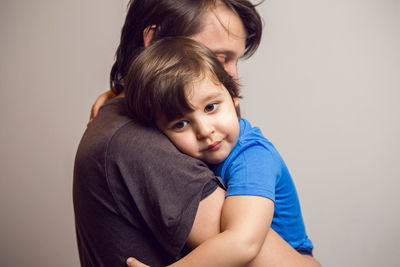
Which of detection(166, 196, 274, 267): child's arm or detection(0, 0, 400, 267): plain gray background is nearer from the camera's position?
detection(166, 196, 274, 267): child's arm

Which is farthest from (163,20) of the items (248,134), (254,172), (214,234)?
(214,234)

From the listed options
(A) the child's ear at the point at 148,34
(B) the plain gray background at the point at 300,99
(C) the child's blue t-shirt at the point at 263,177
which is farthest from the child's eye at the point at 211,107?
(B) the plain gray background at the point at 300,99

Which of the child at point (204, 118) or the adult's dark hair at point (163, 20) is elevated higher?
the adult's dark hair at point (163, 20)

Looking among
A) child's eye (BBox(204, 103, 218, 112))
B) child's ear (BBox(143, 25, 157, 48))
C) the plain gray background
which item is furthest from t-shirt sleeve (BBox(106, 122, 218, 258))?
the plain gray background

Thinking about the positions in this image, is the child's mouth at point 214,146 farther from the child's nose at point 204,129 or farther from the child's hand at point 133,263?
the child's hand at point 133,263

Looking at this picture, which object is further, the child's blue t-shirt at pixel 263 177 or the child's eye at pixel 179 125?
the child's eye at pixel 179 125

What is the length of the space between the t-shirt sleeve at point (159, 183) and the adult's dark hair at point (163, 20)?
51 centimetres

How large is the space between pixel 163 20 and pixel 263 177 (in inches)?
25.1

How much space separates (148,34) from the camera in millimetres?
1255

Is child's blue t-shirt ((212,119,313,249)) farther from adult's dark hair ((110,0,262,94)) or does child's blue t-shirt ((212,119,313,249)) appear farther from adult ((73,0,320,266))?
adult's dark hair ((110,0,262,94))

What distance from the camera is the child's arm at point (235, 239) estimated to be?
0.76m

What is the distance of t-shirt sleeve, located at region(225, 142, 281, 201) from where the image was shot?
33.4 inches
